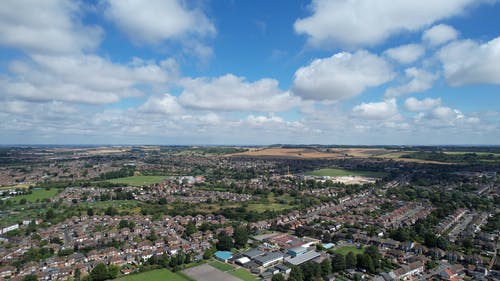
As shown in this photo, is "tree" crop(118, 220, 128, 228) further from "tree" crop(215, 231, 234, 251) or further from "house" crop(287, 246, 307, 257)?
"house" crop(287, 246, 307, 257)

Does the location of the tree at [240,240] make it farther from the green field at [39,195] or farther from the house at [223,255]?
the green field at [39,195]

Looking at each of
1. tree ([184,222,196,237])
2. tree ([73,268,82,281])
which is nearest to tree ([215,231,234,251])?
tree ([184,222,196,237])

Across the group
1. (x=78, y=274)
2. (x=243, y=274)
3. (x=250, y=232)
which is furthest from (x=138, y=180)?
(x=243, y=274)

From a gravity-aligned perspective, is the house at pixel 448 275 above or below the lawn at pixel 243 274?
above

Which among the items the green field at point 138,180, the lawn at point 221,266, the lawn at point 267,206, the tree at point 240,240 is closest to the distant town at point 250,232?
the tree at point 240,240

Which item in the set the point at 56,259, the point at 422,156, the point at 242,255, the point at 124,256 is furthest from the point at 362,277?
the point at 422,156

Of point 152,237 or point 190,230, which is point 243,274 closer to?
point 190,230

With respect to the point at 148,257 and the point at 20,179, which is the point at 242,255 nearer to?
the point at 148,257
